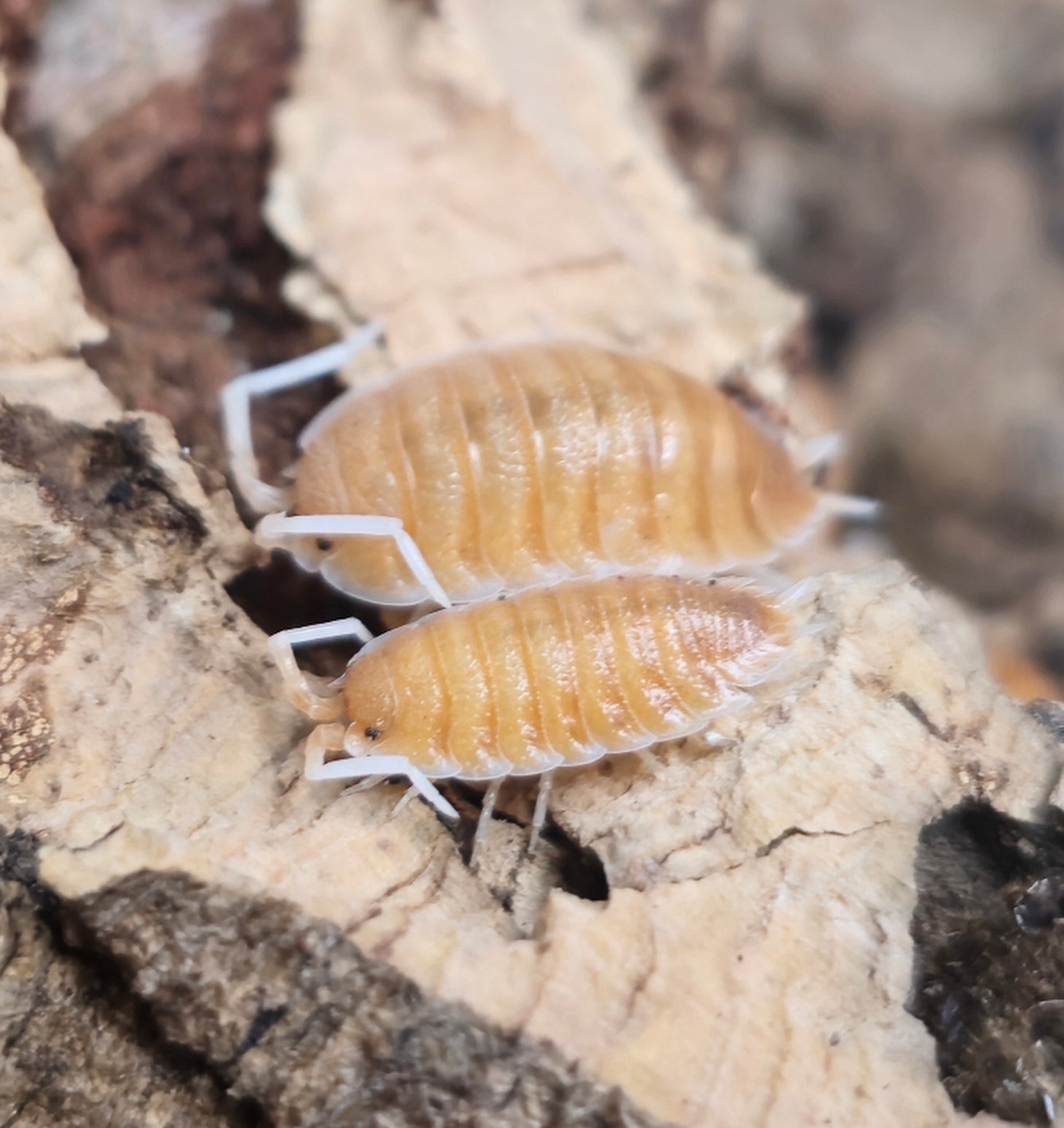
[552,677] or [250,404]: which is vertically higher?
[250,404]

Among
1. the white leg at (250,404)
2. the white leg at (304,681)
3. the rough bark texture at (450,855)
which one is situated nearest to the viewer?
the rough bark texture at (450,855)

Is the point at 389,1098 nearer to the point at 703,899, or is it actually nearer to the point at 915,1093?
the point at 703,899

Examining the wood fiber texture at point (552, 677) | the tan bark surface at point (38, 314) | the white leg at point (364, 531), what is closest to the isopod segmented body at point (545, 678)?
the wood fiber texture at point (552, 677)

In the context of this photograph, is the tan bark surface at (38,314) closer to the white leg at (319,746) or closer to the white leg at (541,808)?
the white leg at (319,746)

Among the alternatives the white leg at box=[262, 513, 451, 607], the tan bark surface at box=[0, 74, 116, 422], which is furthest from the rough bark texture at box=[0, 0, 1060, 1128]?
the white leg at box=[262, 513, 451, 607]

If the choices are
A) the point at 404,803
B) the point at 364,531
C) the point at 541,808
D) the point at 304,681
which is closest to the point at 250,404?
the point at 364,531

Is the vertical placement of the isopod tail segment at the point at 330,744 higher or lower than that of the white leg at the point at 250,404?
lower

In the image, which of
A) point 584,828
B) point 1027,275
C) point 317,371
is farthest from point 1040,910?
point 1027,275

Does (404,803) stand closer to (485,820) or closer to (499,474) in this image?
(485,820)
